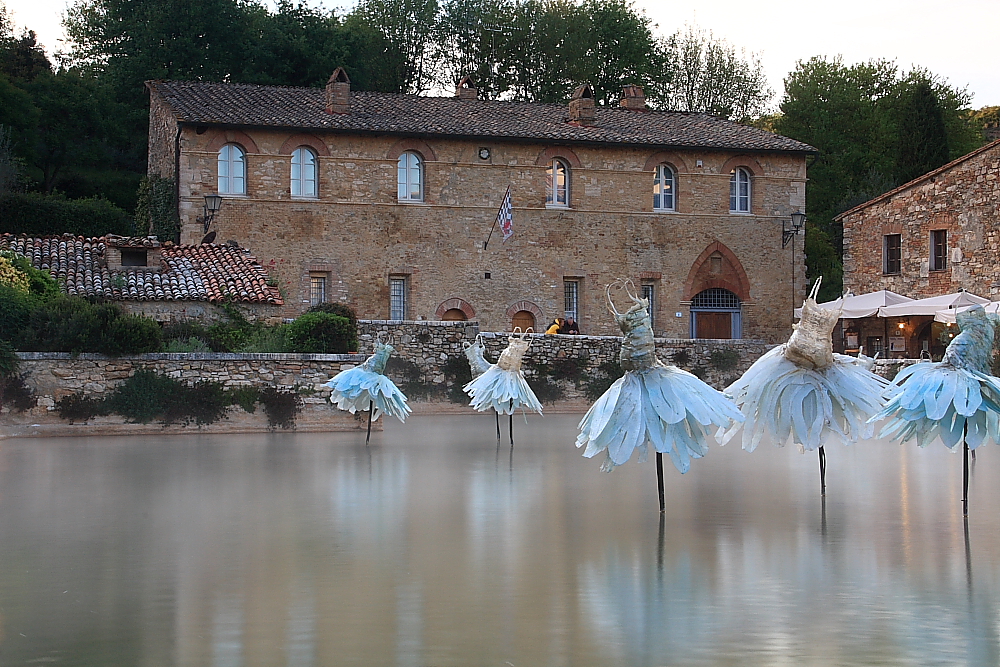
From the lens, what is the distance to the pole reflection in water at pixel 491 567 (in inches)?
260

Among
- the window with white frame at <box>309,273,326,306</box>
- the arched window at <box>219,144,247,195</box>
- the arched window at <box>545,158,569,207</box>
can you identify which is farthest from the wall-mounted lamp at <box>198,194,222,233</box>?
the arched window at <box>545,158,569,207</box>

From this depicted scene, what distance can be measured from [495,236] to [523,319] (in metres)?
2.70

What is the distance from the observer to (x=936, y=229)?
34.5 meters

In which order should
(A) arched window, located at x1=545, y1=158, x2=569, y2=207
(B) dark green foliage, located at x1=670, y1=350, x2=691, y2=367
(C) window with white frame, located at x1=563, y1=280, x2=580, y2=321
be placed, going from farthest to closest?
(C) window with white frame, located at x1=563, y1=280, x2=580, y2=321, (A) arched window, located at x1=545, y1=158, x2=569, y2=207, (B) dark green foliage, located at x1=670, y1=350, x2=691, y2=367

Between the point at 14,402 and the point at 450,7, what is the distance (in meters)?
38.3

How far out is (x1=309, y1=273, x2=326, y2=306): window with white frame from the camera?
34344 mm

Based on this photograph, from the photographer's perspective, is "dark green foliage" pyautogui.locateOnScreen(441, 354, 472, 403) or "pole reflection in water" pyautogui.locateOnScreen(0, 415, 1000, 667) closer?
"pole reflection in water" pyautogui.locateOnScreen(0, 415, 1000, 667)

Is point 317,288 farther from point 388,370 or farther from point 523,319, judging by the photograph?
A: point 523,319

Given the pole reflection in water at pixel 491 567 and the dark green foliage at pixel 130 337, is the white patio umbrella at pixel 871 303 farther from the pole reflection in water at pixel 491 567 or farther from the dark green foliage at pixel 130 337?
the dark green foliage at pixel 130 337

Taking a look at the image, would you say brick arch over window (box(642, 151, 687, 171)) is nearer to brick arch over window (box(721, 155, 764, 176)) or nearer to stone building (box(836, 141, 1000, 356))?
brick arch over window (box(721, 155, 764, 176))

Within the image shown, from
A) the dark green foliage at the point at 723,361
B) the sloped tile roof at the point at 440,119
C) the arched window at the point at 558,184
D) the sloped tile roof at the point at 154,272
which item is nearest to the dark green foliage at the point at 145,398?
the sloped tile roof at the point at 154,272

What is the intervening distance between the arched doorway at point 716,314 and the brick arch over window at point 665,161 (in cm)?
403

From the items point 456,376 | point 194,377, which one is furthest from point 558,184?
point 194,377

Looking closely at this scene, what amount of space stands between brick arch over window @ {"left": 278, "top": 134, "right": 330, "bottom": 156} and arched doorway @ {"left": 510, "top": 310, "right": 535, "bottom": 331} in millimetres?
7446
